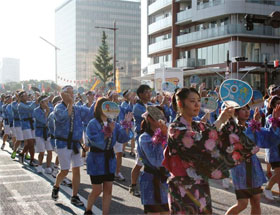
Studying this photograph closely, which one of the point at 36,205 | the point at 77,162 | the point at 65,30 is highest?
the point at 65,30

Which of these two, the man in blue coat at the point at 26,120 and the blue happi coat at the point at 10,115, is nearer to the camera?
the man in blue coat at the point at 26,120

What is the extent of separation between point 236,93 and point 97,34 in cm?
12497

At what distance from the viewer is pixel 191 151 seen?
3.05m

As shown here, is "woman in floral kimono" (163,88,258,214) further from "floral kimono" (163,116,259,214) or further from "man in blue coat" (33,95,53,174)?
"man in blue coat" (33,95,53,174)

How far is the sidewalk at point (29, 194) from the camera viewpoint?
5910 mm

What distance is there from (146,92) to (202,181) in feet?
13.3

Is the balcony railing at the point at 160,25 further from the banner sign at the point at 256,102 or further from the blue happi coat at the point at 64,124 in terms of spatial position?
the banner sign at the point at 256,102

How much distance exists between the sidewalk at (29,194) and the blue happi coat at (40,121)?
3.20 ft

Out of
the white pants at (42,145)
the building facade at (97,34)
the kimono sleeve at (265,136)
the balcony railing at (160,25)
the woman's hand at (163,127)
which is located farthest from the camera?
the building facade at (97,34)

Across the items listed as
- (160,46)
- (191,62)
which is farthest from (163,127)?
(160,46)

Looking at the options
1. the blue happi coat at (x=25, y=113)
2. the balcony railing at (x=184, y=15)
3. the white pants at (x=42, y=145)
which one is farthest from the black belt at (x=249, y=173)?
the balcony railing at (x=184, y=15)

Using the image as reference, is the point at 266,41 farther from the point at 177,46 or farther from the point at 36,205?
the point at 36,205

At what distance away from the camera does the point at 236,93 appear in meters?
3.72

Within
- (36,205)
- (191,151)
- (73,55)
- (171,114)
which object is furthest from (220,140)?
(73,55)
